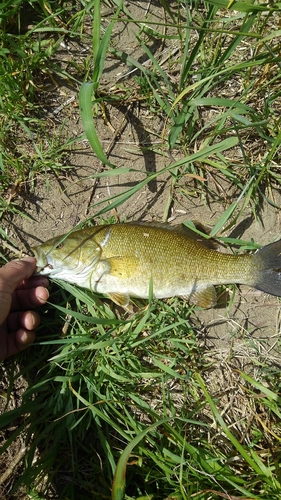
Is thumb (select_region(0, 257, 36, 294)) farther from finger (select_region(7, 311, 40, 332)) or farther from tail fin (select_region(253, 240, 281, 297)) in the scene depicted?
tail fin (select_region(253, 240, 281, 297))

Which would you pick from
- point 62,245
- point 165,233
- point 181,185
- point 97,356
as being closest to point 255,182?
point 181,185

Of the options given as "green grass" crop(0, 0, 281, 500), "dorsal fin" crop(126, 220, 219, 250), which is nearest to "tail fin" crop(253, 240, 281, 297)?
"green grass" crop(0, 0, 281, 500)

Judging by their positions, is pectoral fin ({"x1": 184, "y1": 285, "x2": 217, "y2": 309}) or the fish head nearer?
the fish head

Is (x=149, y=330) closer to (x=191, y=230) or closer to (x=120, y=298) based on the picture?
(x=120, y=298)

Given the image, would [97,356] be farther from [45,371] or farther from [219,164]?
[219,164]

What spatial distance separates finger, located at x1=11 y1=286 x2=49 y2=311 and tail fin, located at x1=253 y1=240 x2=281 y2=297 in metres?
1.77

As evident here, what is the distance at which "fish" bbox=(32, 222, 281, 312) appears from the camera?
10.4ft

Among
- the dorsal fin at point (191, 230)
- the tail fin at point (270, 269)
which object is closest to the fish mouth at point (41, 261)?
the dorsal fin at point (191, 230)

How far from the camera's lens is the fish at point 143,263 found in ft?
10.4

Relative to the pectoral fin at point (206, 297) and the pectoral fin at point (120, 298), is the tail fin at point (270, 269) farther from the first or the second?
the pectoral fin at point (120, 298)

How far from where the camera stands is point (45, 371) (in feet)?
11.4

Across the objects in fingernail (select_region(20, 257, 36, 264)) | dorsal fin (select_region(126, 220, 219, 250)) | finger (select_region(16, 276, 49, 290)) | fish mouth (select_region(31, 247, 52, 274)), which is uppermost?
dorsal fin (select_region(126, 220, 219, 250))

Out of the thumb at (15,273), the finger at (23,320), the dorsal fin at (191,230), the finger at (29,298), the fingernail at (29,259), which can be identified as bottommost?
the finger at (23,320)

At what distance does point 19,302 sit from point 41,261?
526mm
